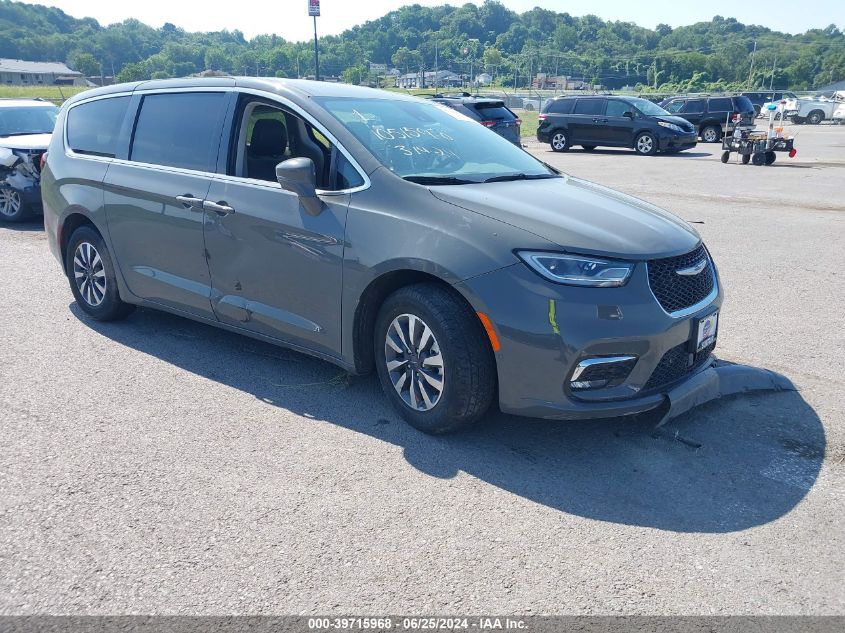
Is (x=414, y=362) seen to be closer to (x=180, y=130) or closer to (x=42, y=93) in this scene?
(x=180, y=130)

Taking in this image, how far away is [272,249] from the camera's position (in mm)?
4332

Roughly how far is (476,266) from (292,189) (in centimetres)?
120

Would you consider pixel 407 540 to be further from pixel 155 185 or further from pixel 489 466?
pixel 155 185

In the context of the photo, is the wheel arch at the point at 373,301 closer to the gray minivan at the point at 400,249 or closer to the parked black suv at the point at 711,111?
the gray minivan at the point at 400,249

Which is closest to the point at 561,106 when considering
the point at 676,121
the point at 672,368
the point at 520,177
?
the point at 676,121

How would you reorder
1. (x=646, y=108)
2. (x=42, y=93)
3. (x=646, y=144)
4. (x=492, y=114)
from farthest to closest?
(x=42, y=93)
(x=646, y=108)
(x=646, y=144)
(x=492, y=114)

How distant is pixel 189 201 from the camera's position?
15.6 ft

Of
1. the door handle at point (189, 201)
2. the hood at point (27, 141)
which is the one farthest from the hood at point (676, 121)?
the door handle at point (189, 201)

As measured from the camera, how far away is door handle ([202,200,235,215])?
4.53 meters

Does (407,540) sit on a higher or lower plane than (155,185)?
lower

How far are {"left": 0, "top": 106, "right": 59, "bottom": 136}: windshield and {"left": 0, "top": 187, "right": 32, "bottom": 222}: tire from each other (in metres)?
1.32

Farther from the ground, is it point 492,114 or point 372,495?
point 492,114

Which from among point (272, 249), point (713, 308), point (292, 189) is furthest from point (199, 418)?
point (713, 308)

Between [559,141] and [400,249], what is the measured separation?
72.4 ft
